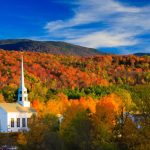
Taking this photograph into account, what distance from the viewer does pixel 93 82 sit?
17050 centimetres

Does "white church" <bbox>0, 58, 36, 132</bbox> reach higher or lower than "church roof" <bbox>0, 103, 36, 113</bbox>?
lower

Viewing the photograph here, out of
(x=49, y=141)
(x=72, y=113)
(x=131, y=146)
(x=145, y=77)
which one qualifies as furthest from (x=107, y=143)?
(x=145, y=77)

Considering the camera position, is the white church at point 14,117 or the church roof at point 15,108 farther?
the church roof at point 15,108

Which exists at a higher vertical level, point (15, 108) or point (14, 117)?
point (15, 108)

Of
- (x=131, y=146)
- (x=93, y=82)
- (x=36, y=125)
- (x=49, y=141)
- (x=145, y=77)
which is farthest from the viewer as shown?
(x=145, y=77)

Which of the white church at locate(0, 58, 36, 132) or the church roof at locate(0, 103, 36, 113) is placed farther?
the church roof at locate(0, 103, 36, 113)

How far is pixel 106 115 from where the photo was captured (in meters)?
54.6

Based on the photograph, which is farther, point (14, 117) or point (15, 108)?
point (15, 108)

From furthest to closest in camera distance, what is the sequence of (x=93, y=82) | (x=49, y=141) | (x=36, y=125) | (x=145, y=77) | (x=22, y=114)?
1. (x=145, y=77)
2. (x=93, y=82)
3. (x=22, y=114)
4. (x=36, y=125)
5. (x=49, y=141)

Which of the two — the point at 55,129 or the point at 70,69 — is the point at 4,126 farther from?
the point at 70,69

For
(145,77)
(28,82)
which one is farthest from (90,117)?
(145,77)

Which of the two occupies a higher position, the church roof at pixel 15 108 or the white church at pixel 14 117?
the church roof at pixel 15 108

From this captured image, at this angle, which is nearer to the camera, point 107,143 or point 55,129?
point 107,143

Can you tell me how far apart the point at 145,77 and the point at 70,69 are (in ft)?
91.7
